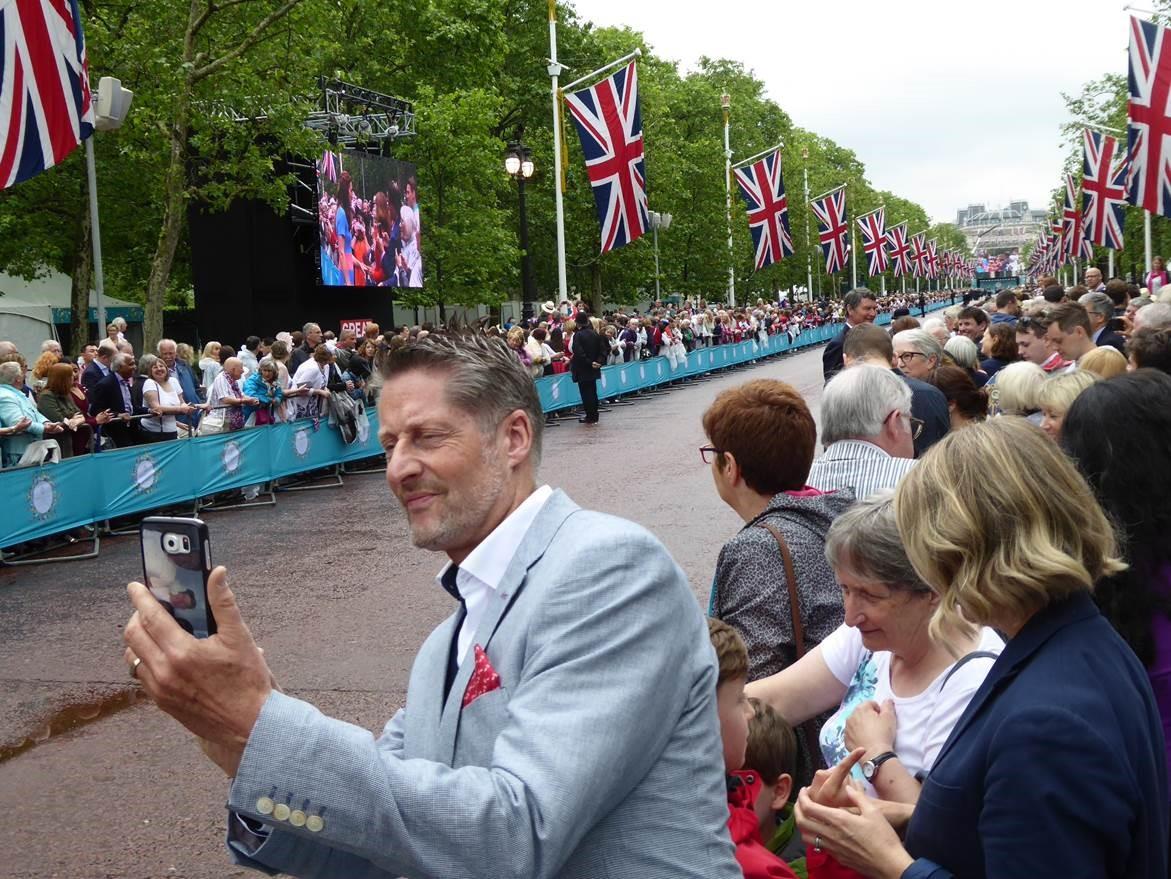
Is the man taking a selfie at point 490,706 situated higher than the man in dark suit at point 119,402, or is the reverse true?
the man taking a selfie at point 490,706

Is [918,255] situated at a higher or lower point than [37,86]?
lower

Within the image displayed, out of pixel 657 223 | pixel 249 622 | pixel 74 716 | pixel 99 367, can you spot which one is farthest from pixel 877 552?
pixel 657 223

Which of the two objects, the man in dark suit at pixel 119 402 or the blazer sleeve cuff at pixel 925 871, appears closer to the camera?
the blazer sleeve cuff at pixel 925 871

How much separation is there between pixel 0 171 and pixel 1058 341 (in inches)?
356

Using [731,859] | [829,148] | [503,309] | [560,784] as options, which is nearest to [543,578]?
[560,784]

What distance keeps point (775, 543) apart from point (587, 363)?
20830 mm

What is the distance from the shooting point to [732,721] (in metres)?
2.97

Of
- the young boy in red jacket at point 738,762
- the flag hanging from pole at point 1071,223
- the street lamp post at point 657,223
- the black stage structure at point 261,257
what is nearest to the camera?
the young boy in red jacket at point 738,762

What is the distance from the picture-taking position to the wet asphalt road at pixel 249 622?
220 inches

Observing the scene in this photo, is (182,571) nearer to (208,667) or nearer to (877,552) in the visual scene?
(208,667)

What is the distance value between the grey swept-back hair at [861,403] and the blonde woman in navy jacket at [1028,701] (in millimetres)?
2430

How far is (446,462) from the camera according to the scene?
7.23ft

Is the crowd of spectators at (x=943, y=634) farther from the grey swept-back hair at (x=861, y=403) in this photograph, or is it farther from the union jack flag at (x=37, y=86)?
the union jack flag at (x=37, y=86)

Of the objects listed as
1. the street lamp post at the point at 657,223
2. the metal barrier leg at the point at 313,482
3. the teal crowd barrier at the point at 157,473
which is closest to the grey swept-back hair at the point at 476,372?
the teal crowd barrier at the point at 157,473
